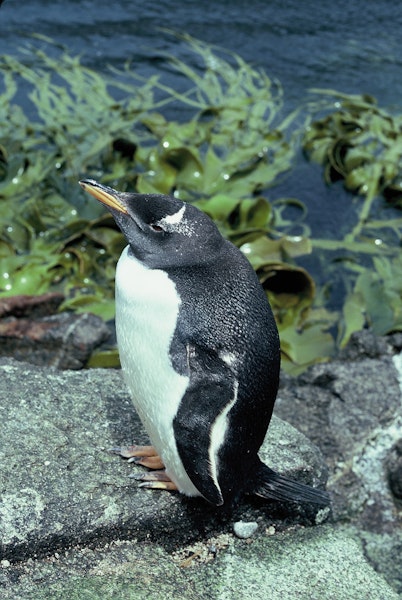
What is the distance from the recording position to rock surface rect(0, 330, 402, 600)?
2311 millimetres

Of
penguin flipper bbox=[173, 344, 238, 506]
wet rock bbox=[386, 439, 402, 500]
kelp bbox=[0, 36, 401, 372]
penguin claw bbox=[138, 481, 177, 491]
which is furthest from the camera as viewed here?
kelp bbox=[0, 36, 401, 372]

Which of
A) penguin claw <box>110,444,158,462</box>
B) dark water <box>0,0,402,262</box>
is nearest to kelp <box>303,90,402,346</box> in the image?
dark water <box>0,0,402,262</box>

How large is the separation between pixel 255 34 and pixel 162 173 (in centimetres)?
307

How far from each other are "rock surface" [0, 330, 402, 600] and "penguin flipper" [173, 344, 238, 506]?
0.25 m

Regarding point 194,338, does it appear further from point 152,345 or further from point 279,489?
point 279,489

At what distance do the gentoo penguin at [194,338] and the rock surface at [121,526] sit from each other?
0.70ft

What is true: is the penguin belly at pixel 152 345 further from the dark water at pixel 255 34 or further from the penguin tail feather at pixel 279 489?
the dark water at pixel 255 34

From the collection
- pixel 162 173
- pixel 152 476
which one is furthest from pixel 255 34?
pixel 152 476

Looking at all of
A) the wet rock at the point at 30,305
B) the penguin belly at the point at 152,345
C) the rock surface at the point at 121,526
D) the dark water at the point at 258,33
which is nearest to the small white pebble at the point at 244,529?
the rock surface at the point at 121,526

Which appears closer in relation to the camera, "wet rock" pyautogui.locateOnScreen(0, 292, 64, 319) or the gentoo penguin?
the gentoo penguin

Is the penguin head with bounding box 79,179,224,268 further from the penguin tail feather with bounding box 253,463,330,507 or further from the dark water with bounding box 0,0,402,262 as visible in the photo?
the dark water with bounding box 0,0,402,262

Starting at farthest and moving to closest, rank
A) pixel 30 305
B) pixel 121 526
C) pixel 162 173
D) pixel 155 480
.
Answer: pixel 162 173 → pixel 30 305 → pixel 155 480 → pixel 121 526

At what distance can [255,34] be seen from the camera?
7.82 meters

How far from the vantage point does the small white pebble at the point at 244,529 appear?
8.51 feet
